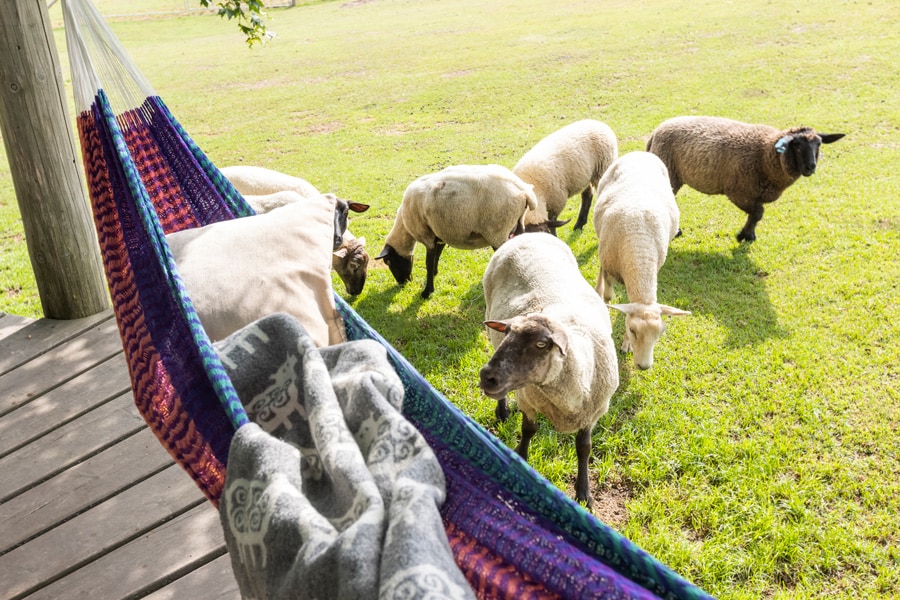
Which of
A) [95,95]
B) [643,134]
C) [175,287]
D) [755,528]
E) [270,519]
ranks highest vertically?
[95,95]

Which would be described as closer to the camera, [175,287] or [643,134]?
[175,287]

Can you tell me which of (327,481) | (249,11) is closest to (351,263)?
(249,11)

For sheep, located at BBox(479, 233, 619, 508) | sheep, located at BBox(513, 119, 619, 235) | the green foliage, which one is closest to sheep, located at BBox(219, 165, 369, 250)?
the green foliage

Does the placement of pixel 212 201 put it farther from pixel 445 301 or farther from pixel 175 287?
pixel 445 301

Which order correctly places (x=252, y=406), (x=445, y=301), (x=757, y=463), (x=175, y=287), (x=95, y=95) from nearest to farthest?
(x=252, y=406) < (x=175, y=287) < (x=95, y=95) < (x=757, y=463) < (x=445, y=301)

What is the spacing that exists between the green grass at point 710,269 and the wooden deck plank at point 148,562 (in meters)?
2.10

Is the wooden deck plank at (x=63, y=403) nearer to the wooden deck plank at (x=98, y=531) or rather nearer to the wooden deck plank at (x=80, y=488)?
the wooden deck plank at (x=80, y=488)

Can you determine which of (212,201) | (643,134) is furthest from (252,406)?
(643,134)

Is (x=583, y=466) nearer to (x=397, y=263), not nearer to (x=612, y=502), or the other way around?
(x=612, y=502)

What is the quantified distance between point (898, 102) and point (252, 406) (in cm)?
1277

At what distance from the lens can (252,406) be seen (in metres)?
1.93

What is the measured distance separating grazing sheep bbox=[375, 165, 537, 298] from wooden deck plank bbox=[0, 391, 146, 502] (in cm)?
328

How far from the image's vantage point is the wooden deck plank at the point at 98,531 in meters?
2.79

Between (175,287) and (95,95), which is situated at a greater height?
(95,95)
